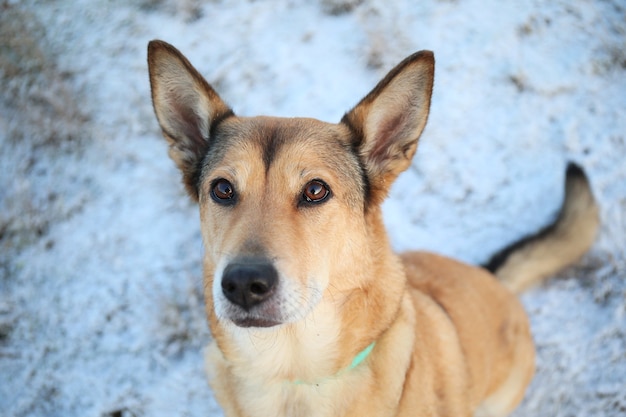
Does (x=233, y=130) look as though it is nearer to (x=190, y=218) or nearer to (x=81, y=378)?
(x=190, y=218)

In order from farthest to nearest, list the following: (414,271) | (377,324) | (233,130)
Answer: (414,271)
(233,130)
(377,324)

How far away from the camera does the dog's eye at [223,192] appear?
261cm

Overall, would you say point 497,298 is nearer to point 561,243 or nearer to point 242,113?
point 561,243

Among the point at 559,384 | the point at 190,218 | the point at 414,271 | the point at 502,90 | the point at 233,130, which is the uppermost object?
the point at 233,130

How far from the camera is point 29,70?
5.12 metres

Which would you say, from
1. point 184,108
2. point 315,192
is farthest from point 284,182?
point 184,108

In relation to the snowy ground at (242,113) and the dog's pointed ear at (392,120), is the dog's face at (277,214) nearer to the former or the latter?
the dog's pointed ear at (392,120)

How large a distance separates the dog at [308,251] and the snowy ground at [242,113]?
1.75 metres

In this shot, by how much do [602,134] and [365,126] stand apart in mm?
3660

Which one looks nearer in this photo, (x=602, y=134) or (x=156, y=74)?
(x=156, y=74)

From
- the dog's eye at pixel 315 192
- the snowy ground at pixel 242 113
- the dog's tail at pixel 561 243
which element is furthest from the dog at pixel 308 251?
the snowy ground at pixel 242 113

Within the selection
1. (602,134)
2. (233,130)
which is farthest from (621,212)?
(233,130)

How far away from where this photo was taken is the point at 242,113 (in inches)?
202

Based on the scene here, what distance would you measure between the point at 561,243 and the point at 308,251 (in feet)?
9.76
